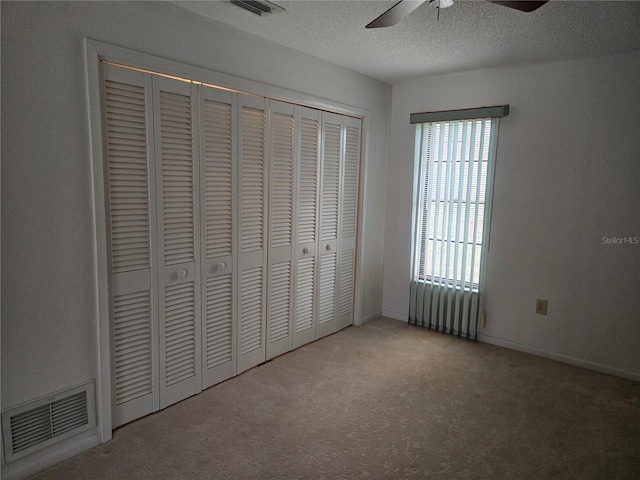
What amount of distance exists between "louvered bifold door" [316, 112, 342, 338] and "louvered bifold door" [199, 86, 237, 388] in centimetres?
92

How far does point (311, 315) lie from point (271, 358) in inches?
20.1

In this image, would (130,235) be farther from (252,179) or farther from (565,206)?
(565,206)

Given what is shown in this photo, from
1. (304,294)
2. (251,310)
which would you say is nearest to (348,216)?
(304,294)

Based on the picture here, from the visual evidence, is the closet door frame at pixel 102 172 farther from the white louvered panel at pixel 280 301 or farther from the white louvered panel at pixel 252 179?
the white louvered panel at pixel 280 301

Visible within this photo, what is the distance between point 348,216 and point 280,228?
33.9 inches

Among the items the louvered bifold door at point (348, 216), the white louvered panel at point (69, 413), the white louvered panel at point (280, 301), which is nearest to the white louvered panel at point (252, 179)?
the white louvered panel at point (280, 301)

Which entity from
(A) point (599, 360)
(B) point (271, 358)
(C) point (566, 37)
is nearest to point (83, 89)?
(B) point (271, 358)

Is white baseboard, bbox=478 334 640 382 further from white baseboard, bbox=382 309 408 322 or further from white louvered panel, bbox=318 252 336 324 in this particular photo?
white louvered panel, bbox=318 252 336 324

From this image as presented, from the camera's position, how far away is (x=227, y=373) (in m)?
2.85

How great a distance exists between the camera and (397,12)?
1.76m

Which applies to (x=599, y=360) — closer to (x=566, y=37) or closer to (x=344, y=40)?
(x=566, y=37)

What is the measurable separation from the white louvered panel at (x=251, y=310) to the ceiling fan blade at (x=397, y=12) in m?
1.74

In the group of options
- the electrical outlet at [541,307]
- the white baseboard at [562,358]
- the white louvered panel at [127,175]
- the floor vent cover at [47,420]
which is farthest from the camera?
the electrical outlet at [541,307]

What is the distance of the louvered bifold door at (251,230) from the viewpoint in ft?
9.04
